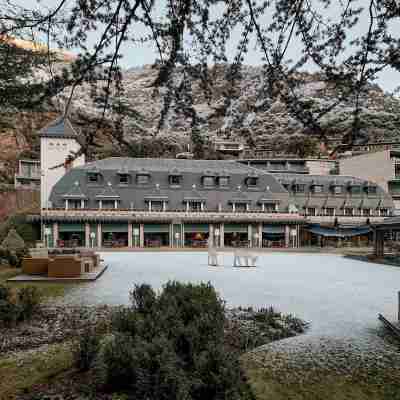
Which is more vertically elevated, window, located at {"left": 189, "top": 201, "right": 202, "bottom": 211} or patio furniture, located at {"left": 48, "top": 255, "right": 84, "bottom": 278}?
window, located at {"left": 189, "top": 201, "right": 202, "bottom": 211}

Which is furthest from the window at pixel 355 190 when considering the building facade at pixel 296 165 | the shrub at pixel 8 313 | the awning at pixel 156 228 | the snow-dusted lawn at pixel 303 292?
the shrub at pixel 8 313

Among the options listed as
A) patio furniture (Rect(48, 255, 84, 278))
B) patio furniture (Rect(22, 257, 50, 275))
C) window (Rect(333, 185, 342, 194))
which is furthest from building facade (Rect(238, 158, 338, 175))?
patio furniture (Rect(22, 257, 50, 275))

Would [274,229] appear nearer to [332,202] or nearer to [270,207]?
[270,207]

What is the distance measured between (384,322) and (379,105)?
5.62 meters

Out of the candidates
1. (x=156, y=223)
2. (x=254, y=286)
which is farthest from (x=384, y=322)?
(x=156, y=223)

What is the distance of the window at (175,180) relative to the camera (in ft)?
147

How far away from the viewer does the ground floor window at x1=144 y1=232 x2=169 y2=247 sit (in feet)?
133

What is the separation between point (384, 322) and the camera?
317 inches

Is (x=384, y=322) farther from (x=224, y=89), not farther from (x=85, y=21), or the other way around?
(x=85, y=21)

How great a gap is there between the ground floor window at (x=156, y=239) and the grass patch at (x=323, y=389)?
118ft

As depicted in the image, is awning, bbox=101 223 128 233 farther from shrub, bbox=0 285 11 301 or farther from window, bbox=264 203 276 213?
shrub, bbox=0 285 11 301

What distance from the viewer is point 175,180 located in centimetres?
4494

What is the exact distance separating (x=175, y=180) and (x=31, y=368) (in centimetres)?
3989

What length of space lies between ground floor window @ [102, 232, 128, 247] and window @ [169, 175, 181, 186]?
9.61 metres
